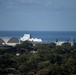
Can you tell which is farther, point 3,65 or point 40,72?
point 3,65

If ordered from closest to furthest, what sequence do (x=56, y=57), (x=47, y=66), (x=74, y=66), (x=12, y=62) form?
1. (x=47, y=66)
2. (x=74, y=66)
3. (x=12, y=62)
4. (x=56, y=57)

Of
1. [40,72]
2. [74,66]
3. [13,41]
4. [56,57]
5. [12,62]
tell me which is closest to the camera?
[40,72]

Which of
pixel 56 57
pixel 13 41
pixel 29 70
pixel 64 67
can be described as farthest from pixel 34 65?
pixel 13 41

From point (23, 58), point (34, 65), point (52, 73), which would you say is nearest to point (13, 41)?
point (23, 58)

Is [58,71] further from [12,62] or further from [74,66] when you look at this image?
[12,62]

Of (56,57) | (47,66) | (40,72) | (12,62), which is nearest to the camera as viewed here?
(40,72)

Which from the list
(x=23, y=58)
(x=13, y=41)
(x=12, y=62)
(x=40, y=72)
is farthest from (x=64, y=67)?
(x=13, y=41)

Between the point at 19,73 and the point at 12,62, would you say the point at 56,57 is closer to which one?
the point at 12,62

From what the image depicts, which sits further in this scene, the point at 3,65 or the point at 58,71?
the point at 3,65
